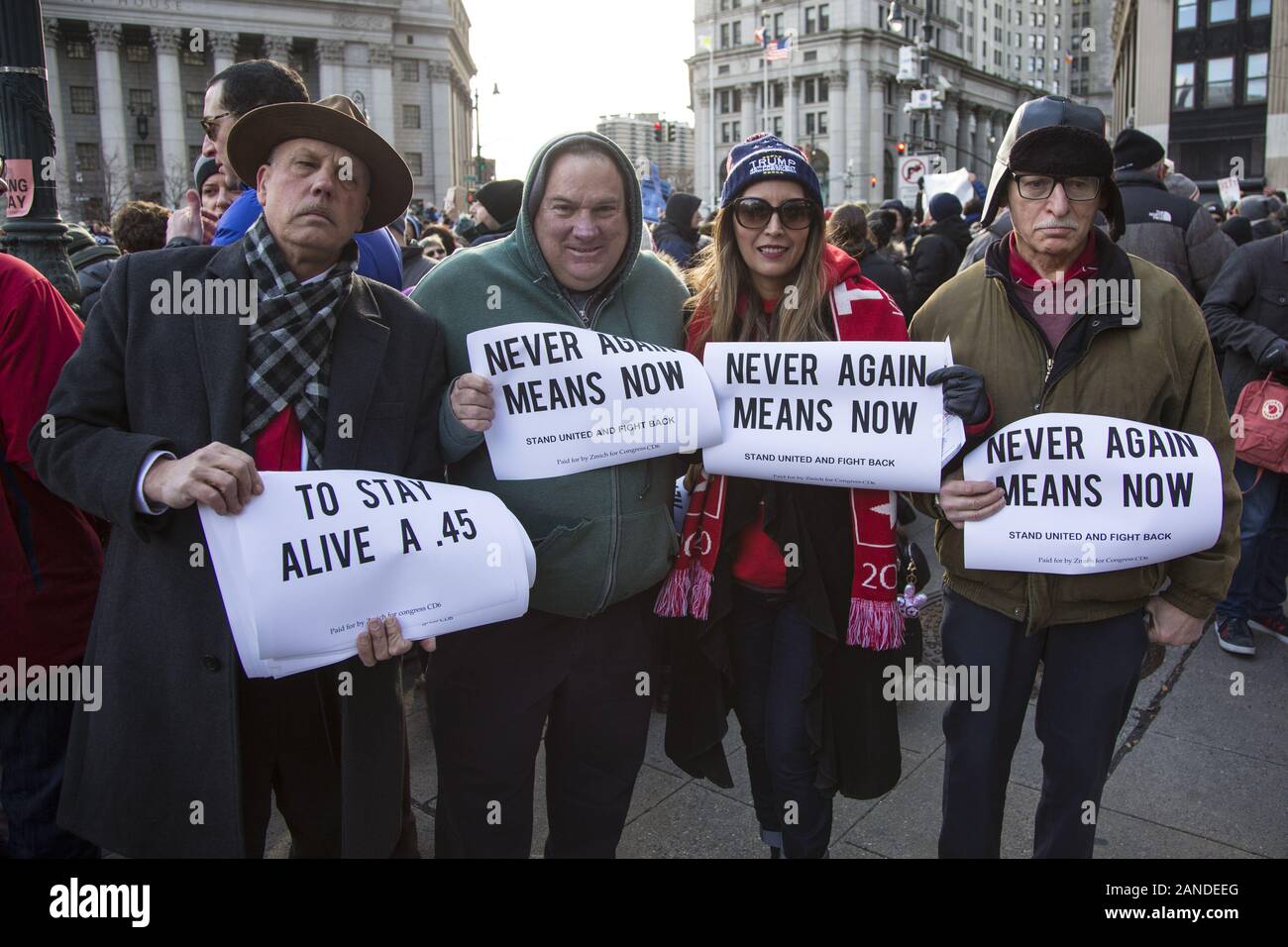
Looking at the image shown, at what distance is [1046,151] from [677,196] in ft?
20.1

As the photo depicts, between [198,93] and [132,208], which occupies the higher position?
[198,93]

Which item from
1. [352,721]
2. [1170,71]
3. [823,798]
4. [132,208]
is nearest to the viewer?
[352,721]

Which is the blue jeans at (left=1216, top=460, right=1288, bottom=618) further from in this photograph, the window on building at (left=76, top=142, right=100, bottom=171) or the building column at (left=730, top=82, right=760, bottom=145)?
the building column at (left=730, top=82, right=760, bottom=145)

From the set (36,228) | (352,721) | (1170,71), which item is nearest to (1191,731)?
(352,721)

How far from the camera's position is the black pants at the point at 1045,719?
9.25ft

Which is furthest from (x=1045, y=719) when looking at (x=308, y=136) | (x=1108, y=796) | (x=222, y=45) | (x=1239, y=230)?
(x=222, y=45)

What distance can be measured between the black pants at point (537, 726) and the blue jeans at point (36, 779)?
123 cm

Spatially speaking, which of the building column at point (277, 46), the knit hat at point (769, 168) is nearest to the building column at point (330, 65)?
the building column at point (277, 46)

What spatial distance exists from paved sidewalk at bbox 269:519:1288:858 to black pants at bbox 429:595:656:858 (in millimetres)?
752

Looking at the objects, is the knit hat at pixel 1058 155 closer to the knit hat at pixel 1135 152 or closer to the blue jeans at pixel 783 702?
the blue jeans at pixel 783 702

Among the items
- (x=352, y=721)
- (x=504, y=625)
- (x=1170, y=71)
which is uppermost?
(x=1170, y=71)

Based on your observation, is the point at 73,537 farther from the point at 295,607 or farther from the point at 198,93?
the point at 198,93

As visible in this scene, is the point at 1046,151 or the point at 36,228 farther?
the point at 36,228

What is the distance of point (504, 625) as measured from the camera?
2.86 m
